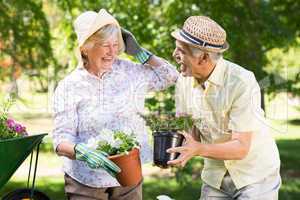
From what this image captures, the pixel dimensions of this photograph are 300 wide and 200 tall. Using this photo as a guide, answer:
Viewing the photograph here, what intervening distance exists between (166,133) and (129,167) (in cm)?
25

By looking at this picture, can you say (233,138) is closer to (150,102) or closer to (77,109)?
(77,109)

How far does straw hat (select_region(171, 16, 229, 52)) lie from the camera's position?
2887 millimetres

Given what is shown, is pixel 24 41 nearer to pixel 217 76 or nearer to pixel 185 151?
pixel 217 76

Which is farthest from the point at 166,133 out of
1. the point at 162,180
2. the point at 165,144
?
the point at 162,180

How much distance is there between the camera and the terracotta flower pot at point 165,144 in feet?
9.37

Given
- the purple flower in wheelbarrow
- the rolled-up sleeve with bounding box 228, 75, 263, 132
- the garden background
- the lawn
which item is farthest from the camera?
the lawn

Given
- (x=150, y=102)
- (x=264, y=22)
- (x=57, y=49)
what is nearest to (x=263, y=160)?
(x=150, y=102)

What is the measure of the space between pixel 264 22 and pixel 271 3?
0.50 meters

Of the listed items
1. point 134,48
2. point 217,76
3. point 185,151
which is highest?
point 134,48

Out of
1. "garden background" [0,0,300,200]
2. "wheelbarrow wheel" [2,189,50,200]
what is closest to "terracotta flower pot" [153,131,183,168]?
"wheelbarrow wheel" [2,189,50,200]

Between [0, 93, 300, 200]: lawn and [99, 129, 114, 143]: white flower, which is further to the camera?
[0, 93, 300, 200]: lawn

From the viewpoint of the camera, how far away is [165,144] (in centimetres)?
288

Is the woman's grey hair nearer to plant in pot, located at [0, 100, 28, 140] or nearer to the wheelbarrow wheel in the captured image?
plant in pot, located at [0, 100, 28, 140]

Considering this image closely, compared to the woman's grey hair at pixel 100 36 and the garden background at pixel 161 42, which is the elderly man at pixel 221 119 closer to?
the woman's grey hair at pixel 100 36
